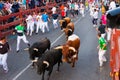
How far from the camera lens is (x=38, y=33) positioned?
76.6 ft

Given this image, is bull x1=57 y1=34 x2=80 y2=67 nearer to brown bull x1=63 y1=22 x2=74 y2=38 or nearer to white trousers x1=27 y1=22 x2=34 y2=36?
brown bull x1=63 y1=22 x2=74 y2=38

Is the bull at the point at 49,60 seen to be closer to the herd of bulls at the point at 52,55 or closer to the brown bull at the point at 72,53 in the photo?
the herd of bulls at the point at 52,55

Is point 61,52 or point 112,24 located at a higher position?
point 112,24

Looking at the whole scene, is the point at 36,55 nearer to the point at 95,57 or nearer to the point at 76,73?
the point at 76,73

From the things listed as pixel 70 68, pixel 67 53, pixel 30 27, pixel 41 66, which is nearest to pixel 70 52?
pixel 67 53

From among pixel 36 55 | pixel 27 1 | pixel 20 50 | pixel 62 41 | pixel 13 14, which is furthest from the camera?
pixel 27 1

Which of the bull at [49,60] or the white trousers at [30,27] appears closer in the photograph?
the bull at [49,60]

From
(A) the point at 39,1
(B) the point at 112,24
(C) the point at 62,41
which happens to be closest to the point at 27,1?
(A) the point at 39,1

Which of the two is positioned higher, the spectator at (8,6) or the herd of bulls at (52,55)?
the spectator at (8,6)

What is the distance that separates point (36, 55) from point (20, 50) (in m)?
4.06

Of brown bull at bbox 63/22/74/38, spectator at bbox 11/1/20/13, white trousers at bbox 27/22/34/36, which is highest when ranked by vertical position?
spectator at bbox 11/1/20/13

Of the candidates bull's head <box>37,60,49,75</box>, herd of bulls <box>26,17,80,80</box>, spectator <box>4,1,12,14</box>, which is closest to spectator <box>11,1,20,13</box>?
spectator <box>4,1,12,14</box>

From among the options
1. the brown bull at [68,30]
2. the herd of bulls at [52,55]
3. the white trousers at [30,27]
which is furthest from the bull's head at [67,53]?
the white trousers at [30,27]

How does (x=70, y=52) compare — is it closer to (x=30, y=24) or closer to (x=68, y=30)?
(x=68, y=30)
